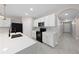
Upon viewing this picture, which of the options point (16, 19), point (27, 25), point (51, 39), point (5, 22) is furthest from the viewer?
point (51, 39)

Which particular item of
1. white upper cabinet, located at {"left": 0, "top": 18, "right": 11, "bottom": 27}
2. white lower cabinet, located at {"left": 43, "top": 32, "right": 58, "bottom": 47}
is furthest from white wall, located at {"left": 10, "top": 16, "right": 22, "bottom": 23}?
white lower cabinet, located at {"left": 43, "top": 32, "right": 58, "bottom": 47}

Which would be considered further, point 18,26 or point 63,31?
→ point 63,31

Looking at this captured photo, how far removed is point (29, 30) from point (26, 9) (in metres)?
0.59

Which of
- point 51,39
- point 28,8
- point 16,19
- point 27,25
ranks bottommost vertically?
point 51,39

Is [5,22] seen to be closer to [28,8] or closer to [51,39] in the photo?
[28,8]

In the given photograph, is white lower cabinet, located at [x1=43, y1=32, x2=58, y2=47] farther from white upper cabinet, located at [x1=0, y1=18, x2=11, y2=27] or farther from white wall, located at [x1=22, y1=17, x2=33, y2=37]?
white upper cabinet, located at [x1=0, y1=18, x2=11, y2=27]

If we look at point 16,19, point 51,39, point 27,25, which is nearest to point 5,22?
point 16,19

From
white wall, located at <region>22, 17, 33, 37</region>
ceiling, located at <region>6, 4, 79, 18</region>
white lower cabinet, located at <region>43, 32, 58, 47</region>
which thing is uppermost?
ceiling, located at <region>6, 4, 79, 18</region>

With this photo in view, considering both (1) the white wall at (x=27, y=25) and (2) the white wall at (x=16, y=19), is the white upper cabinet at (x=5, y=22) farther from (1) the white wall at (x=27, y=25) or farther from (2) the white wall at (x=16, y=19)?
(1) the white wall at (x=27, y=25)

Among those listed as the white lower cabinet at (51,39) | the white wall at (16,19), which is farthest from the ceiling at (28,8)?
the white lower cabinet at (51,39)

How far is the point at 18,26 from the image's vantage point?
1559 mm
